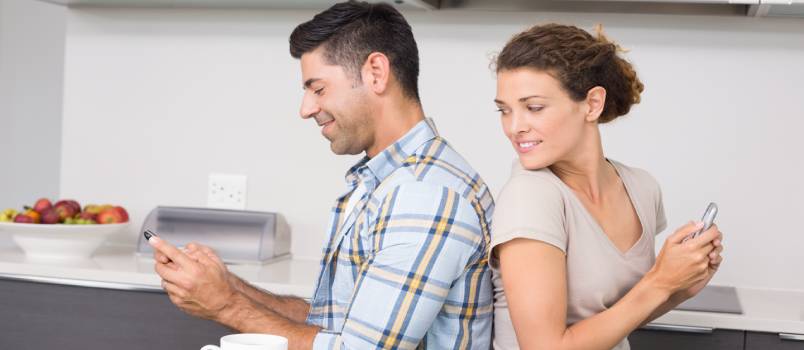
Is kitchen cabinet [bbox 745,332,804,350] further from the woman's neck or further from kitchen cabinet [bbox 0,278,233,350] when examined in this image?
kitchen cabinet [bbox 0,278,233,350]

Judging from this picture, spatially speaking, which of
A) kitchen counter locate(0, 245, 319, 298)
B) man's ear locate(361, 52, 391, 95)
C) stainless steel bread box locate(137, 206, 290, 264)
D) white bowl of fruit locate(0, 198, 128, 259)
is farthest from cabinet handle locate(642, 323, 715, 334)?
white bowl of fruit locate(0, 198, 128, 259)

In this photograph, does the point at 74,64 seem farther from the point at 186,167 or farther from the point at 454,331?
the point at 454,331

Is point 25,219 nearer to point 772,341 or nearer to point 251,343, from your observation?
point 251,343

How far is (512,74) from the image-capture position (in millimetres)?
1365

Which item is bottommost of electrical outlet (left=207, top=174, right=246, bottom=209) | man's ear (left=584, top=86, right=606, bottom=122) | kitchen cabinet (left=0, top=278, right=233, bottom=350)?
kitchen cabinet (left=0, top=278, right=233, bottom=350)

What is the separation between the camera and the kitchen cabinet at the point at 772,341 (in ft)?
6.38

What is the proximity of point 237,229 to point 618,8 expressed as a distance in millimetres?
1134

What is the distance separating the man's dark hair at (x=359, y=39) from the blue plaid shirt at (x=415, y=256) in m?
0.12

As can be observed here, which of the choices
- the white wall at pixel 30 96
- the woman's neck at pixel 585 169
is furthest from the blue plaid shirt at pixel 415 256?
the white wall at pixel 30 96

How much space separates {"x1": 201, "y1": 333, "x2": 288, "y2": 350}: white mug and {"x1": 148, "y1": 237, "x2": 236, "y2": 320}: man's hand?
14.0 inches

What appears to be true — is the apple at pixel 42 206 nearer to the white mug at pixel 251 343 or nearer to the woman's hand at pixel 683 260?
the white mug at pixel 251 343

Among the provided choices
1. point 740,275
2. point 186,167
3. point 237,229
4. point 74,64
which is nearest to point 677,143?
point 740,275

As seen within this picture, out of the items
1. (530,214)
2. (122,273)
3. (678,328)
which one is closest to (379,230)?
(530,214)

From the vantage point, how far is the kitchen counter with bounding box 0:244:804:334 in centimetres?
197
